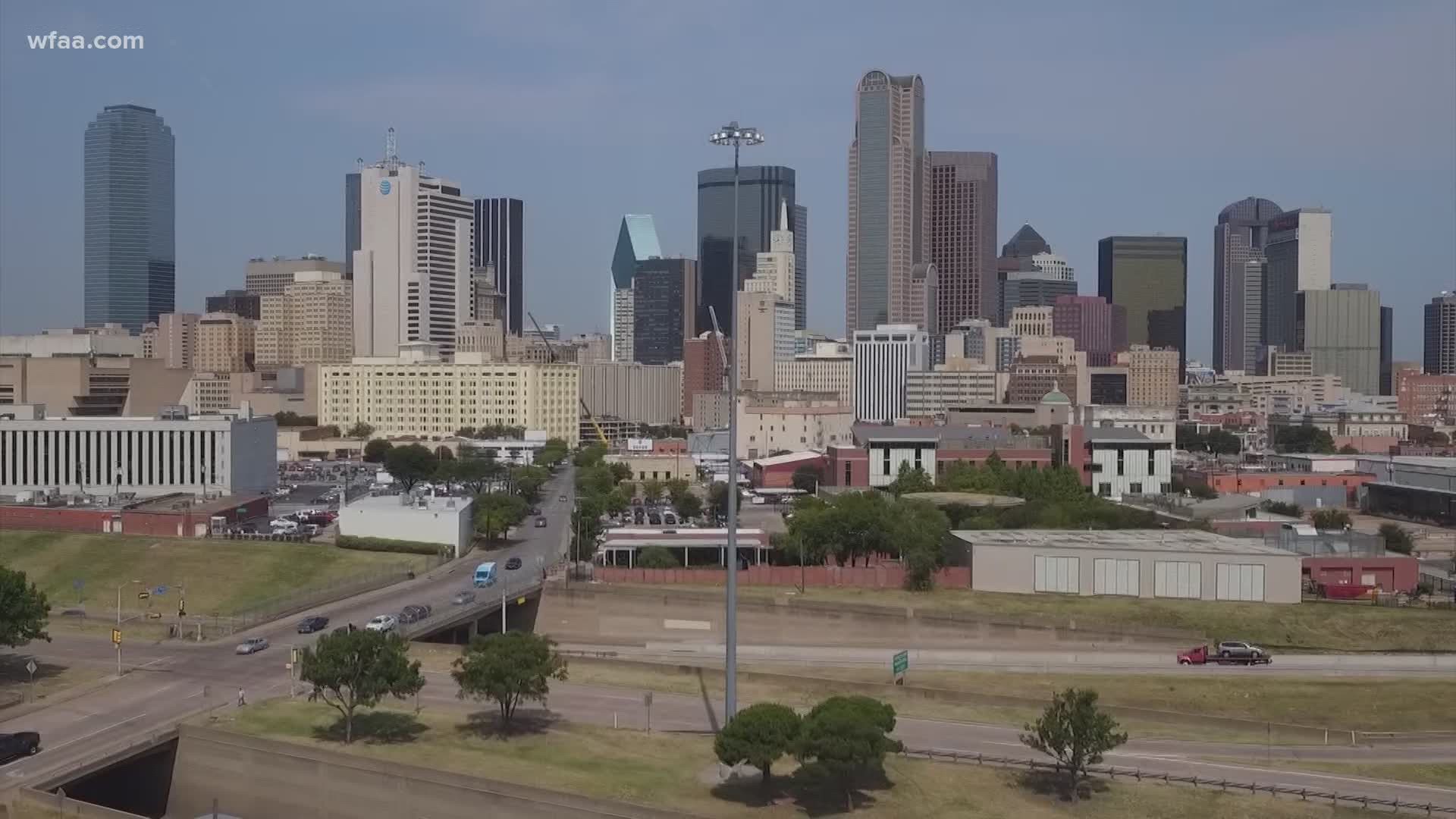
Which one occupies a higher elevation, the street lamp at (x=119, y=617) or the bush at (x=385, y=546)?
the bush at (x=385, y=546)

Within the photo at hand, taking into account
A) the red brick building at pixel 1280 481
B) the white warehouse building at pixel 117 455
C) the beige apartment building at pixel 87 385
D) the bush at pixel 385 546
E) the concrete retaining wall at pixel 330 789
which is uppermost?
the beige apartment building at pixel 87 385

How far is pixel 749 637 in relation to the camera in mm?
56469

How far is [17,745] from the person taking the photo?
3650cm

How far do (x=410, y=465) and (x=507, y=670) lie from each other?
291 feet

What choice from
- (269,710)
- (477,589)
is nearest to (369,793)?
(269,710)

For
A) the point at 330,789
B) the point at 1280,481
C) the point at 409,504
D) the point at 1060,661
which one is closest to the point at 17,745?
the point at 330,789

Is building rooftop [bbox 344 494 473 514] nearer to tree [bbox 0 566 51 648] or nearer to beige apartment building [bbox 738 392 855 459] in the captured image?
tree [bbox 0 566 51 648]

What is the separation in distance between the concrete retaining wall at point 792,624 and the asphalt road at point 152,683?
587cm

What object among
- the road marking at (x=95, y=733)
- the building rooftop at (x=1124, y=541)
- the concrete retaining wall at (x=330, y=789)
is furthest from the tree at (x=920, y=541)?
the road marking at (x=95, y=733)

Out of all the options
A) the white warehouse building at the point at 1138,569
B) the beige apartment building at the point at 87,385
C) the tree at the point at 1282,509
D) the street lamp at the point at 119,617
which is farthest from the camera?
the beige apartment building at the point at 87,385

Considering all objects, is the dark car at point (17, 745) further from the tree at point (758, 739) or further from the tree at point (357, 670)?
the tree at point (758, 739)

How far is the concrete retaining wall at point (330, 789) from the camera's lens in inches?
1300

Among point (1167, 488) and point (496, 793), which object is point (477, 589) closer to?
point (496, 793)

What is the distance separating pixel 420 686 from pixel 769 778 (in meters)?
11.0
